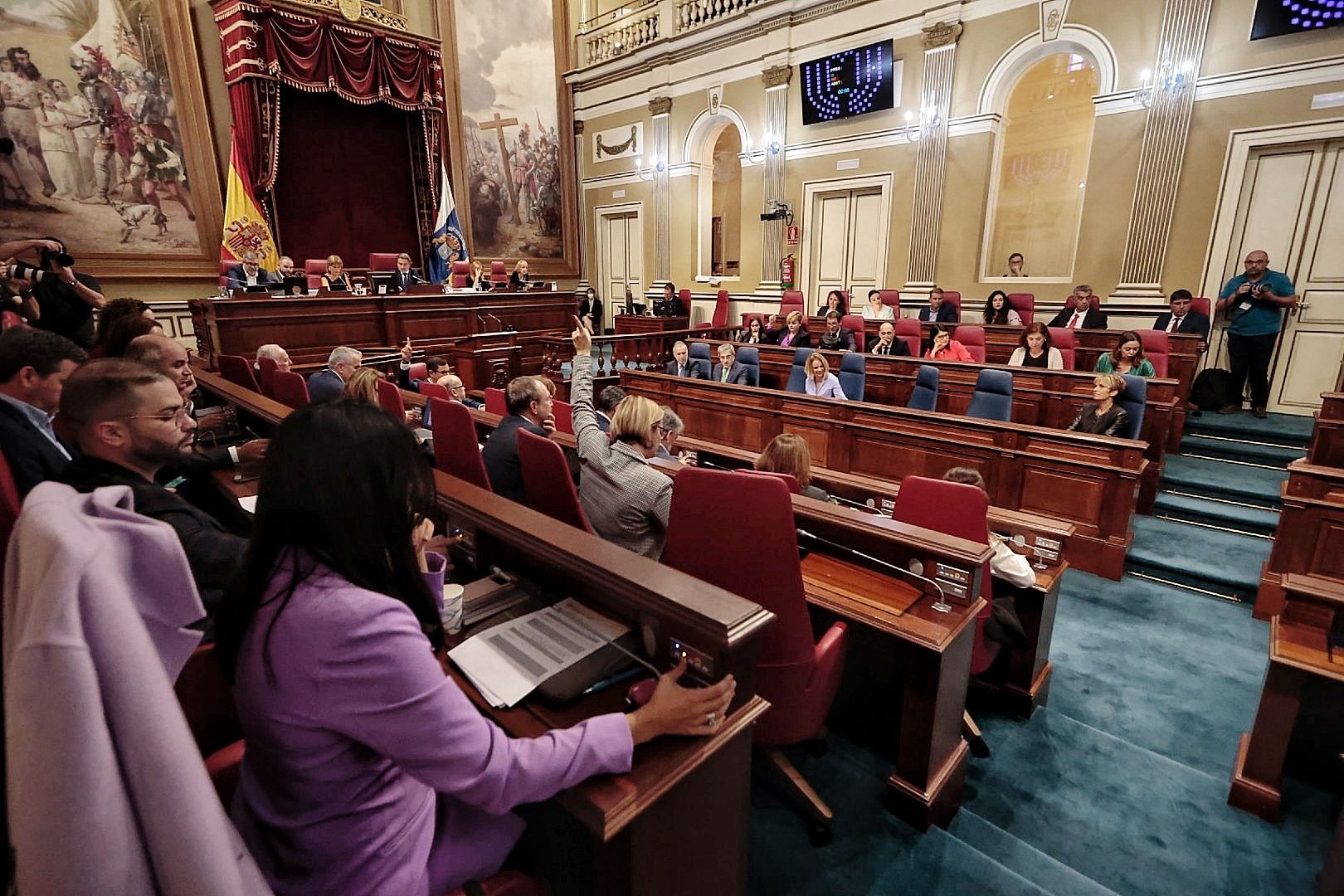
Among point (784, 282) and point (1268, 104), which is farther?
point (784, 282)

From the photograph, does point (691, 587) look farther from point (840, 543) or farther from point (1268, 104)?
point (1268, 104)

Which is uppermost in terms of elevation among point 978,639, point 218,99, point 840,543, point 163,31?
point 163,31

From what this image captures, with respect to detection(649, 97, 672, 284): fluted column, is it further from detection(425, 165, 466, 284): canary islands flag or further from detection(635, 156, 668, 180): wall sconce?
detection(425, 165, 466, 284): canary islands flag

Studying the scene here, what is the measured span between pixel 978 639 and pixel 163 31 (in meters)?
10.8

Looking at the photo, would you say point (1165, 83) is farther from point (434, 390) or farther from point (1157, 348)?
point (434, 390)

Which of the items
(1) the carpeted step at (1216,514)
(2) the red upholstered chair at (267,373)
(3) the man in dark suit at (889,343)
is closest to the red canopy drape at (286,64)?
(2) the red upholstered chair at (267,373)

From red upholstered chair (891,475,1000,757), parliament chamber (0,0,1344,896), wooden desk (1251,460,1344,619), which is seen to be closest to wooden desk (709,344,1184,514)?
parliament chamber (0,0,1344,896)

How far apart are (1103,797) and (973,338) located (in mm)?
4623

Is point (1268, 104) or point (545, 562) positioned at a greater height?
point (1268, 104)

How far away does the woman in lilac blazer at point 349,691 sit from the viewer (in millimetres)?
796

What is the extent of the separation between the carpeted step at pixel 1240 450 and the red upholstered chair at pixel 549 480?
5.42 meters

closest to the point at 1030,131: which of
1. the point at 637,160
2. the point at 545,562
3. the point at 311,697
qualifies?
the point at 637,160

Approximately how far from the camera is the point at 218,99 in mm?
8297

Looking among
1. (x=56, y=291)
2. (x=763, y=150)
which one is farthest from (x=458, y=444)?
(x=763, y=150)
